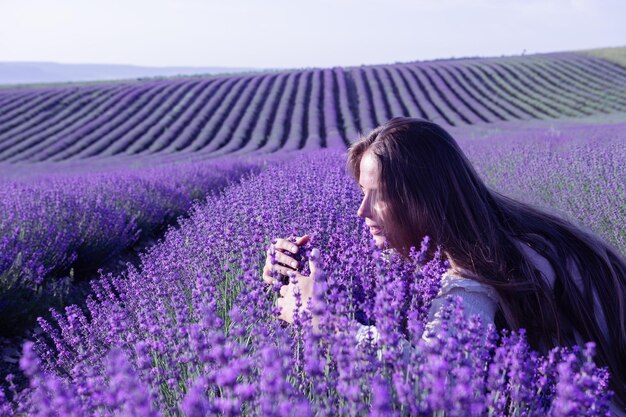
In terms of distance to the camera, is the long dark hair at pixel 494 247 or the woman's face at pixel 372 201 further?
the woman's face at pixel 372 201

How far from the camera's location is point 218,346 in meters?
0.93

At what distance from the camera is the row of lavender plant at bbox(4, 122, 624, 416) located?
88 centimetres

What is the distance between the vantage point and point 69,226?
455 centimetres

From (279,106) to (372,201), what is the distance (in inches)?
746

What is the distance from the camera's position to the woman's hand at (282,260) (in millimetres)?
1779

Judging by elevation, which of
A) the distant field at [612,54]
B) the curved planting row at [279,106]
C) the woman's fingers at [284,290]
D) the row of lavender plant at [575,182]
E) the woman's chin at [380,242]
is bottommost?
the curved planting row at [279,106]

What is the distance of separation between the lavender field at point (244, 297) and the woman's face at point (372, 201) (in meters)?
0.08

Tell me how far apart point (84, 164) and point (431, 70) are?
18.0m

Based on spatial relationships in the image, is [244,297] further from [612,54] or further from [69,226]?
[612,54]

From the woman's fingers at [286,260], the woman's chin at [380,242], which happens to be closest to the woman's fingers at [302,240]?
the woman's fingers at [286,260]

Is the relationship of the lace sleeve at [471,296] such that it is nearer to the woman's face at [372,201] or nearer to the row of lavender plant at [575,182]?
the woman's face at [372,201]

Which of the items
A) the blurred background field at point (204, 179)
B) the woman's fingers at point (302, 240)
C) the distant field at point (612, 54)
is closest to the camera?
the woman's fingers at point (302, 240)

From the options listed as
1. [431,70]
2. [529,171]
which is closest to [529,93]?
[431,70]

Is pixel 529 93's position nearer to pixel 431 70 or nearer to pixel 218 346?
pixel 431 70
